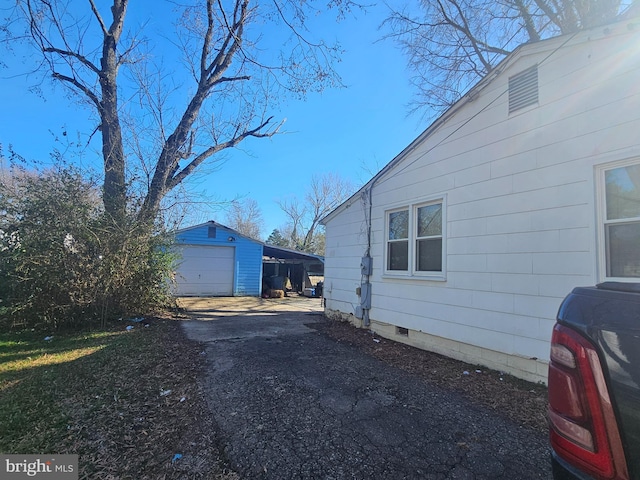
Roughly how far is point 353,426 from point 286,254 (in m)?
15.7

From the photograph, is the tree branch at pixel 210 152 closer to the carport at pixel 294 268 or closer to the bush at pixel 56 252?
the bush at pixel 56 252

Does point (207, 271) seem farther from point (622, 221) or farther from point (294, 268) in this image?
point (622, 221)

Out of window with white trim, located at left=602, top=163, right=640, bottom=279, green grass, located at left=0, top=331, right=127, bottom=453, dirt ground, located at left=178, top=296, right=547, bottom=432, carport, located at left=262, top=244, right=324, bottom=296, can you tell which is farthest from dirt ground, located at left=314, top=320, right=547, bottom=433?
carport, located at left=262, top=244, right=324, bottom=296

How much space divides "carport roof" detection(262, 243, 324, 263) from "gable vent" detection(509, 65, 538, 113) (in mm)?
13328

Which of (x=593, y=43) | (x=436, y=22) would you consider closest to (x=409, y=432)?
(x=593, y=43)

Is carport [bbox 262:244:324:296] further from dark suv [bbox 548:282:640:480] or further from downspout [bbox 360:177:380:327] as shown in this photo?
dark suv [bbox 548:282:640:480]

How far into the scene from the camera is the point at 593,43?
3729mm

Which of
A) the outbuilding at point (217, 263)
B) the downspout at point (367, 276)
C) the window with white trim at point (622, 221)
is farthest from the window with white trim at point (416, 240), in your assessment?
the outbuilding at point (217, 263)

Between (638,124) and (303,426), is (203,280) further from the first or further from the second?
(638,124)

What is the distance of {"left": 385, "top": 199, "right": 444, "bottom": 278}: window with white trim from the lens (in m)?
5.40

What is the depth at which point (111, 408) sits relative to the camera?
3.20m

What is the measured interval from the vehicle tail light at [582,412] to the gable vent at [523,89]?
427 centimetres

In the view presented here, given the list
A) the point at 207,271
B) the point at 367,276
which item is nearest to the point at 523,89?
the point at 367,276

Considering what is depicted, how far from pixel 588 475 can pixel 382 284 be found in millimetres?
5376
